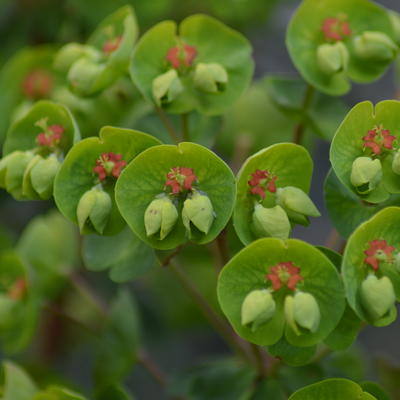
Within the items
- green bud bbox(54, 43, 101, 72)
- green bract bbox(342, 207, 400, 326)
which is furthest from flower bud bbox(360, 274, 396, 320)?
green bud bbox(54, 43, 101, 72)

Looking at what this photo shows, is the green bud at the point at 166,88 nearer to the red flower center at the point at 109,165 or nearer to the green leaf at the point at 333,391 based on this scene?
the red flower center at the point at 109,165

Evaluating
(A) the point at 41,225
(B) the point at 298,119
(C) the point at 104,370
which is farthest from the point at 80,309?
(B) the point at 298,119

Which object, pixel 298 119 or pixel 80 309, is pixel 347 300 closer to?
pixel 298 119

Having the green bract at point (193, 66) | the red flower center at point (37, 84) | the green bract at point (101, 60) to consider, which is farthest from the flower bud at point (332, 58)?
the red flower center at point (37, 84)

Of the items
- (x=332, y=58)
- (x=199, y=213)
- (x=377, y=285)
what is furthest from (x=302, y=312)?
(x=332, y=58)

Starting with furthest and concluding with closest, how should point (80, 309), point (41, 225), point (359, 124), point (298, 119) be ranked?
point (80, 309) → point (41, 225) → point (298, 119) → point (359, 124)

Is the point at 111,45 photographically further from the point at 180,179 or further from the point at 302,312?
the point at 302,312

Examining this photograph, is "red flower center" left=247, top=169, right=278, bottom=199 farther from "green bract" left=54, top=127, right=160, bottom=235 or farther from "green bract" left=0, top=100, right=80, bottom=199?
"green bract" left=0, top=100, right=80, bottom=199
